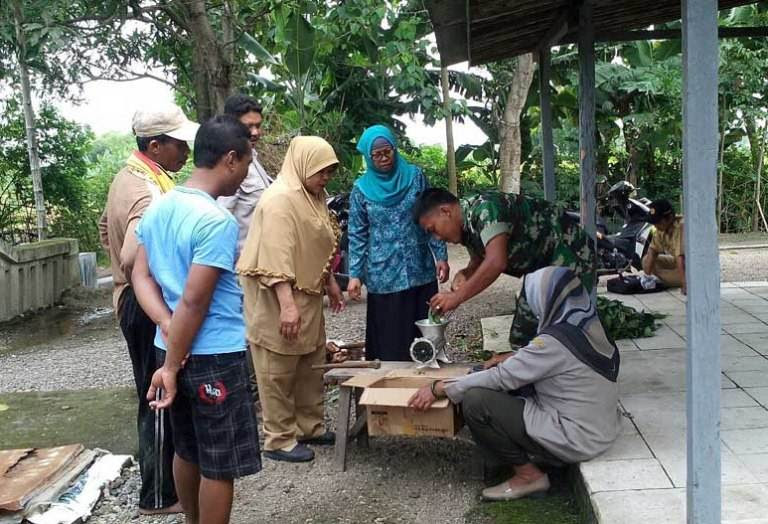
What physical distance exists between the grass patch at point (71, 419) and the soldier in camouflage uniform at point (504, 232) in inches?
87.7

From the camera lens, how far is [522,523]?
314cm

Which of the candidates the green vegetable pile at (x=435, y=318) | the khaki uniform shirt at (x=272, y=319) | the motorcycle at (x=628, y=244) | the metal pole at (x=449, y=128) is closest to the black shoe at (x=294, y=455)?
the khaki uniform shirt at (x=272, y=319)

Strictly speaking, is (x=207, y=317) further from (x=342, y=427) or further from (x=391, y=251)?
(x=391, y=251)

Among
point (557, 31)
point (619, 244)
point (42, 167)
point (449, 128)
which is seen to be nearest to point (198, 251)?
point (557, 31)

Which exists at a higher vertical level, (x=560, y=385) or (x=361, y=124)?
(x=361, y=124)

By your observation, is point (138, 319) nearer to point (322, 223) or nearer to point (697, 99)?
point (322, 223)

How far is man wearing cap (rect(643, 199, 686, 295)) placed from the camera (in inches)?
260

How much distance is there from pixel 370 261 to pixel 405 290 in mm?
260

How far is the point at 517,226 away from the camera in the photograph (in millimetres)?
3391

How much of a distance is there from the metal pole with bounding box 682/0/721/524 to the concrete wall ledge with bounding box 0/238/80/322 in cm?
761

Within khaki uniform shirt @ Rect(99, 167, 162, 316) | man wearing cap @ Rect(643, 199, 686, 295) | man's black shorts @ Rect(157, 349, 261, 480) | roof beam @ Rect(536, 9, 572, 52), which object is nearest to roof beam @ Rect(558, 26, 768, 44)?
roof beam @ Rect(536, 9, 572, 52)

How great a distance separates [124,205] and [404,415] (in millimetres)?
1517

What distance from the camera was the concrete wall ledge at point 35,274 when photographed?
8.23m

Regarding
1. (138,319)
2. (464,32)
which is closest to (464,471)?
(138,319)
